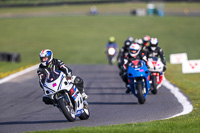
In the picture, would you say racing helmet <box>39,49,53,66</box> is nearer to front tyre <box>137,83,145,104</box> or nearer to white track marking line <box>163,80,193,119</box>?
white track marking line <box>163,80,193,119</box>

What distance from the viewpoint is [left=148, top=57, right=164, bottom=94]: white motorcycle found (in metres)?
14.6

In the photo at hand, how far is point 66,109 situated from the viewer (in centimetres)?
929

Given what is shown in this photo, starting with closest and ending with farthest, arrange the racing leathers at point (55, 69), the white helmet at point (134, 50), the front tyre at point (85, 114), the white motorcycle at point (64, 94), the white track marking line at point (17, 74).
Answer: the white motorcycle at point (64, 94) → the racing leathers at point (55, 69) → the front tyre at point (85, 114) → the white helmet at point (134, 50) → the white track marking line at point (17, 74)

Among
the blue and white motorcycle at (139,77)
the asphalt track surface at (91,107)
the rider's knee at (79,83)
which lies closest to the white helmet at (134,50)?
the blue and white motorcycle at (139,77)

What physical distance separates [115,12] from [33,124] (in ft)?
205

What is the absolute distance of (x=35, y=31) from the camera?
177 ft

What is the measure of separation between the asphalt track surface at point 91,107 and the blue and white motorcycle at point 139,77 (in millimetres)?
309

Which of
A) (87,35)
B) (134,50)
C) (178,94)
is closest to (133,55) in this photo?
(134,50)

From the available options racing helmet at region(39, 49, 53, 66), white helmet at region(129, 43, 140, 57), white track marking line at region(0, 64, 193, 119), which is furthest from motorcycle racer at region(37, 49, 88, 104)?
white helmet at region(129, 43, 140, 57)

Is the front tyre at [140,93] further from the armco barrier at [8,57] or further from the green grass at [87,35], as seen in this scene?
the armco barrier at [8,57]

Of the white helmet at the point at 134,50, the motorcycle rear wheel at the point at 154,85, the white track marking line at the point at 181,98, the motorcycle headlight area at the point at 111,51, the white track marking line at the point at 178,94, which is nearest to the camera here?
the white track marking line at the point at 181,98

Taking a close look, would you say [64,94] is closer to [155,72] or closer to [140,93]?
[140,93]

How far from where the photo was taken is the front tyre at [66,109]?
30.3 feet

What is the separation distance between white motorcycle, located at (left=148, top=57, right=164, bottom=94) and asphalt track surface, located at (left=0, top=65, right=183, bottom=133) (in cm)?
29
